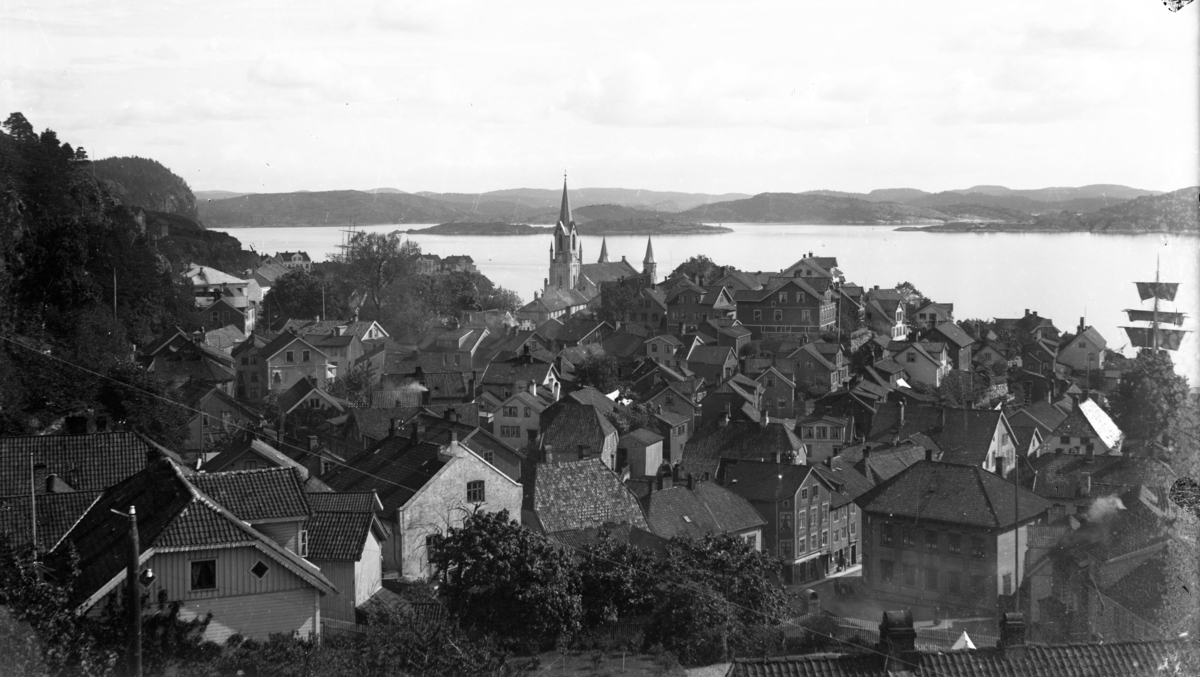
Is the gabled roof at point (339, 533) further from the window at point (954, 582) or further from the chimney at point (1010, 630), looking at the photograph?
the window at point (954, 582)


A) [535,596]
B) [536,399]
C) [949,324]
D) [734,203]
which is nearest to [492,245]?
[734,203]

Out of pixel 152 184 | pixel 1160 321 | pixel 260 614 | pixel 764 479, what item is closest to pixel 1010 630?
pixel 260 614

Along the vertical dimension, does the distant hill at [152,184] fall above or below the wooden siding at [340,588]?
above

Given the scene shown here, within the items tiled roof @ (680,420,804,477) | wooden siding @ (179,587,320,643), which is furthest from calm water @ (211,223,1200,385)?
tiled roof @ (680,420,804,477)

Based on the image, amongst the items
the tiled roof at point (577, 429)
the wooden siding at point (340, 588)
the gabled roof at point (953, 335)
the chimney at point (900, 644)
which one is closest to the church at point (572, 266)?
the gabled roof at point (953, 335)

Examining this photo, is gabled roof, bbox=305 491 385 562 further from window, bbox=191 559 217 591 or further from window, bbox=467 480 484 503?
window, bbox=467 480 484 503

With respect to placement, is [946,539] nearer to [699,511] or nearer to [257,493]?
[699,511]
